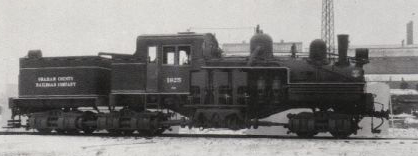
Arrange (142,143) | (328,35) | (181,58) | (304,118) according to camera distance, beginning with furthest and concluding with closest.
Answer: (328,35)
(181,58)
(304,118)
(142,143)

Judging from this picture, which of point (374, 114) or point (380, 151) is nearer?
point (380, 151)

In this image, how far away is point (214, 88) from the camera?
1752cm

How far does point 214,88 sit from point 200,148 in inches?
173

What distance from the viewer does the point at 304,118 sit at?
16578 mm

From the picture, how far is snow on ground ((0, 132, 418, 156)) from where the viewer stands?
40.7ft

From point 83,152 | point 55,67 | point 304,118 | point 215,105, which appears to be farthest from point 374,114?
point 55,67

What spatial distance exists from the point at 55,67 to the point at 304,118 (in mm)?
9764

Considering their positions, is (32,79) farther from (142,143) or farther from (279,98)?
(279,98)

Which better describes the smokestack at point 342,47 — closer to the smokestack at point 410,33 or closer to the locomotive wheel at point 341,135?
the locomotive wheel at point 341,135

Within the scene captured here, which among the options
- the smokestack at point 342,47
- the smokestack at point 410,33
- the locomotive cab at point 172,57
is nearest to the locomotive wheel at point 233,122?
the locomotive cab at point 172,57

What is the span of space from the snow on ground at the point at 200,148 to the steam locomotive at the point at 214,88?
2029 millimetres

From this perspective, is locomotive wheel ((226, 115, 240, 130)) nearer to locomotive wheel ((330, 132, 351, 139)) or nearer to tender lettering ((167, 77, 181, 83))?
tender lettering ((167, 77, 181, 83))

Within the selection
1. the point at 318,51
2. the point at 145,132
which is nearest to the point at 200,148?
the point at 145,132

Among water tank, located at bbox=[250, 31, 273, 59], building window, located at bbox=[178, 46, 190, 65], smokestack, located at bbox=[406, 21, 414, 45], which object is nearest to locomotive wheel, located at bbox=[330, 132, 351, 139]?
water tank, located at bbox=[250, 31, 273, 59]
